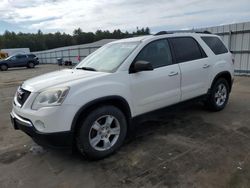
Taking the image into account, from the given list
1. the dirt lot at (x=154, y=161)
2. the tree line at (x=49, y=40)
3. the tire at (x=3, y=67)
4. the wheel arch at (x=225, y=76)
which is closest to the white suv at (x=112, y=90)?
the wheel arch at (x=225, y=76)

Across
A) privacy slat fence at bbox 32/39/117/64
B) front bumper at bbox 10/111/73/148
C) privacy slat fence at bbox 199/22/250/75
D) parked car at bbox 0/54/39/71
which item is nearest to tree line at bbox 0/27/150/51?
privacy slat fence at bbox 32/39/117/64

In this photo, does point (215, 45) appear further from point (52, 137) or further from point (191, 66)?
point (52, 137)

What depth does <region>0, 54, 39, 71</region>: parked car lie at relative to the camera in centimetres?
2673

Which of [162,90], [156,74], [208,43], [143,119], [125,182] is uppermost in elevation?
[208,43]

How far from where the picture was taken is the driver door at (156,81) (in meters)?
3.87

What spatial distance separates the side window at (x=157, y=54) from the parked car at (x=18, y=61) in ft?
85.9

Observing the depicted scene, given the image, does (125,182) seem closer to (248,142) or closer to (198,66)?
(248,142)

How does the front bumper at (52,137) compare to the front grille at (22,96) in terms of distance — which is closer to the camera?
the front bumper at (52,137)

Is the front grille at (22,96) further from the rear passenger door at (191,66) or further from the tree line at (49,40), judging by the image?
the tree line at (49,40)

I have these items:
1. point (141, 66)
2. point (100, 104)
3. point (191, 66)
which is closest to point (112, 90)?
point (100, 104)

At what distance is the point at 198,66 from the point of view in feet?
15.7

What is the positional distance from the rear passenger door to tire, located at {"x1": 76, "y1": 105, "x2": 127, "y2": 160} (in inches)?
60.4

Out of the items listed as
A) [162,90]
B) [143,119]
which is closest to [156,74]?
[162,90]

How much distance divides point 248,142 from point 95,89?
2.60m
